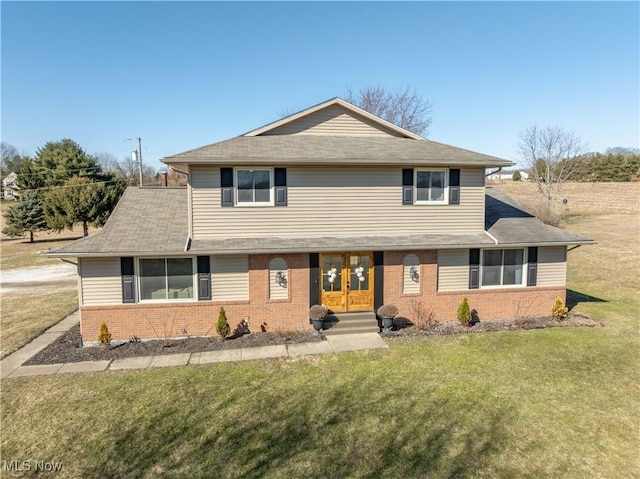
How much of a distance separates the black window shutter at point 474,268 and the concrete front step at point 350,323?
3.71 metres

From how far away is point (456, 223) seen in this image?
44.6ft

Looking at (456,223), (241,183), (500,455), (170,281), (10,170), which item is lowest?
(500,455)

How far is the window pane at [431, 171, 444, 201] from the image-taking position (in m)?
13.4

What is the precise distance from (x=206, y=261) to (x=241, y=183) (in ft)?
8.87

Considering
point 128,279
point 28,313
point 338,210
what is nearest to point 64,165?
point 28,313

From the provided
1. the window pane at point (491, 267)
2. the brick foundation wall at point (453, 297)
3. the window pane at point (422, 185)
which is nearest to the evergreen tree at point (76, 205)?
the brick foundation wall at point (453, 297)

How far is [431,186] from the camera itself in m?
13.4

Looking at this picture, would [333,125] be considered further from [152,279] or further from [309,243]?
[152,279]

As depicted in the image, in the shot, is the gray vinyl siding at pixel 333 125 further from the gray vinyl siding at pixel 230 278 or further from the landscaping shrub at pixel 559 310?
the landscaping shrub at pixel 559 310

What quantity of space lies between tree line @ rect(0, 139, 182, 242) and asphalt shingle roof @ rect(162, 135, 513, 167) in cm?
2723

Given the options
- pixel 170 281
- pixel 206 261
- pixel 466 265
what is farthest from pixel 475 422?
pixel 170 281

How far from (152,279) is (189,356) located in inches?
108

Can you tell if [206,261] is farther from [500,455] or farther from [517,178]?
[517,178]

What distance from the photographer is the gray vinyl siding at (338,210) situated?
12336 millimetres
